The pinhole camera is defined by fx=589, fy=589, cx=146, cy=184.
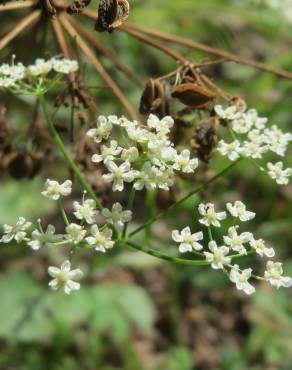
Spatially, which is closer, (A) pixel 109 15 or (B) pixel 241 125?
(A) pixel 109 15

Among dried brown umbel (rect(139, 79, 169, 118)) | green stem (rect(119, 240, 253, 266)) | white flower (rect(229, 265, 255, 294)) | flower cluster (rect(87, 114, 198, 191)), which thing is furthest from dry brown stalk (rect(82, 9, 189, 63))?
white flower (rect(229, 265, 255, 294))

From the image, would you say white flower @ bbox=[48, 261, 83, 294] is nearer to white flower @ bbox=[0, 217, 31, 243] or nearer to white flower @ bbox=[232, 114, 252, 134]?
white flower @ bbox=[0, 217, 31, 243]

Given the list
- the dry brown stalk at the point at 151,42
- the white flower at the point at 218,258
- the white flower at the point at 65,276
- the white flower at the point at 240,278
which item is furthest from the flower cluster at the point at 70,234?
the dry brown stalk at the point at 151,42

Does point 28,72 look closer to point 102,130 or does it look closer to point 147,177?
point 102,130

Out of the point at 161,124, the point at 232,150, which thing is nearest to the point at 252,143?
the point at 232,150

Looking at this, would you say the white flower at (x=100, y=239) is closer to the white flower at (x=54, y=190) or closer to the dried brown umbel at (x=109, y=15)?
the white flower at (x=54, y=190)
